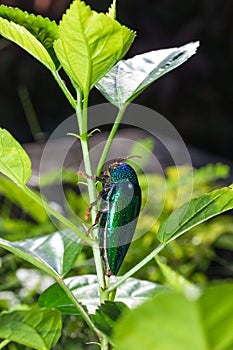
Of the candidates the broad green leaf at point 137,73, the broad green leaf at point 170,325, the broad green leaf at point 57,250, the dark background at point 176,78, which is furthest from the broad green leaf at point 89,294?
the dark background at point 176,78

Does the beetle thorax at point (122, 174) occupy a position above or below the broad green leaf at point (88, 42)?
below

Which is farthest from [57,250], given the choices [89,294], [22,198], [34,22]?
[22,198]

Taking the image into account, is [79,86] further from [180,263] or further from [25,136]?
[25,136]

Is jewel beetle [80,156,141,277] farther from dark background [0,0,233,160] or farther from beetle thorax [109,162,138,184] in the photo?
dark background [0,0,233,160]

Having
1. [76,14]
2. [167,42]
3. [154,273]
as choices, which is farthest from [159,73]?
[167,42]

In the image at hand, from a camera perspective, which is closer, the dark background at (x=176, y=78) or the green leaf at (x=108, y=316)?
the green leaf at (x=108, y=316)

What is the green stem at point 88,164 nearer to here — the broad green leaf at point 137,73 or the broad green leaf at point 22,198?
the broad green leaf at point 137,73

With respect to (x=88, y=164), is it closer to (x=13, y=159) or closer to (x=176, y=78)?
(x=13, y=159)

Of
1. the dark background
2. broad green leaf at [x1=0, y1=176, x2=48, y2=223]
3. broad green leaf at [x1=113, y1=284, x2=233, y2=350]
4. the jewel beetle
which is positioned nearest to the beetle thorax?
the jewel beetle
